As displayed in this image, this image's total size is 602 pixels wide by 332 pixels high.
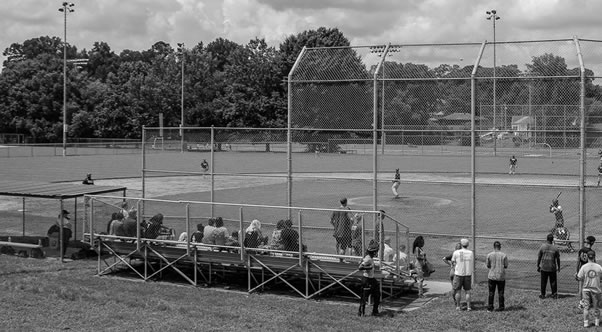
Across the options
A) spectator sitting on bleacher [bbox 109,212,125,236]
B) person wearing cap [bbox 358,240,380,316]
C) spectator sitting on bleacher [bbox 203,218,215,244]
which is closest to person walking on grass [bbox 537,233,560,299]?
person wearing cap [bbox 358,240,380,316]

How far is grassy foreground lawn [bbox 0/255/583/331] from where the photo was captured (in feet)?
43.2

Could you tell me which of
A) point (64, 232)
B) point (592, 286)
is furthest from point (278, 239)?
point (64, 232)

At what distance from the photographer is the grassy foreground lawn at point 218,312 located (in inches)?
518

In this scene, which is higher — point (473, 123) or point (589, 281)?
point (473, 123)

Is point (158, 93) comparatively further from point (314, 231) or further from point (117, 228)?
point (117, 228)

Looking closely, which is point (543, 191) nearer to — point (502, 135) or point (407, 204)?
point (407, 204)

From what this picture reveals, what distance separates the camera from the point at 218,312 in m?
14.2

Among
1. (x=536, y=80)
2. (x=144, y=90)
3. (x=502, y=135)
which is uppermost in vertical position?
(x=144, y=90)

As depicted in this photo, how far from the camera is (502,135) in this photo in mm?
19516

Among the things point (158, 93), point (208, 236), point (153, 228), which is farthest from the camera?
point (158, 93)

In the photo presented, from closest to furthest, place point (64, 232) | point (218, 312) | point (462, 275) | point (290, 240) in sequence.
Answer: point (218, 312), point (462, 275), point (290, 240), point (64, 232)

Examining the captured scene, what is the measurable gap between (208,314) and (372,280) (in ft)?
10.5

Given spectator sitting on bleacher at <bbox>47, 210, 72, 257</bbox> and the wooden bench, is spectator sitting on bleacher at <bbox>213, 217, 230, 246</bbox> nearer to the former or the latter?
spectator sitting on bleacher at <bbox>47, 210, 72, 257</bbox>

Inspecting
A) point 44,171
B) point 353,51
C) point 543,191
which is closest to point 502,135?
point 353,51
